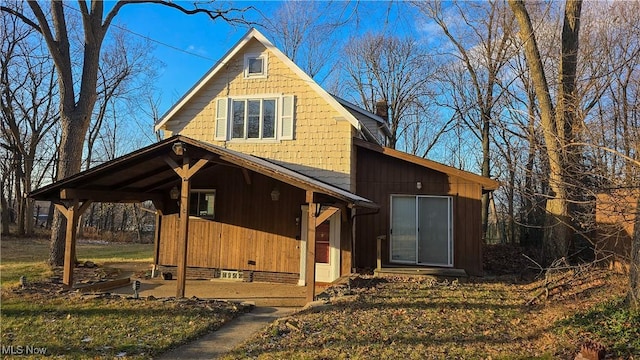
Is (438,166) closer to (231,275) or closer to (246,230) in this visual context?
(246,230)

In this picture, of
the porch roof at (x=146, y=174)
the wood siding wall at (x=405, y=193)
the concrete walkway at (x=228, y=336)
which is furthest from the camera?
the wood siding wall at (x=405, y=193)

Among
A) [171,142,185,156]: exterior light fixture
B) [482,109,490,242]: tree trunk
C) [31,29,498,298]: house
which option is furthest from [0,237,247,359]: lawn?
Result: [482,109,490,242]: tree trunk

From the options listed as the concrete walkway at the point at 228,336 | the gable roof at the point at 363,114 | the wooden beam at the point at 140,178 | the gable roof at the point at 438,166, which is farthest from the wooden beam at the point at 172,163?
the gable roof at the point at 363,114

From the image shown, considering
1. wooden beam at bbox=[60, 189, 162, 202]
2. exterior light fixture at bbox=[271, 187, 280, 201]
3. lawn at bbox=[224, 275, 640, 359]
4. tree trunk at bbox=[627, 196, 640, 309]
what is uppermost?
exterior light fixture at bbox=[271, 187, 280, 201]

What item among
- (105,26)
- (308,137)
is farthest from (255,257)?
(105,26)

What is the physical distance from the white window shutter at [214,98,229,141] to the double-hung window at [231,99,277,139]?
231 mm

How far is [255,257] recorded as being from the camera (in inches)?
453

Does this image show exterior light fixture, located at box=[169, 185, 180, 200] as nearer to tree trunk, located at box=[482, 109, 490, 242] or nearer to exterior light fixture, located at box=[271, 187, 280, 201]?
exterior light fixture, located at box=[271, 187, 280, 201]

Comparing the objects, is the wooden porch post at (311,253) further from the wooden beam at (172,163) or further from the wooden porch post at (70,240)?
the wooden porch post at (70,240)

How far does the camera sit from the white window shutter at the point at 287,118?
38.1ft

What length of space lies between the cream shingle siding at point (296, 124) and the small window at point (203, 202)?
153cm

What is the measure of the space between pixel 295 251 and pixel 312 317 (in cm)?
464

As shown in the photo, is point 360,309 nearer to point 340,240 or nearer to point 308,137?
point 340,240

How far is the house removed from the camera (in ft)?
36.6
